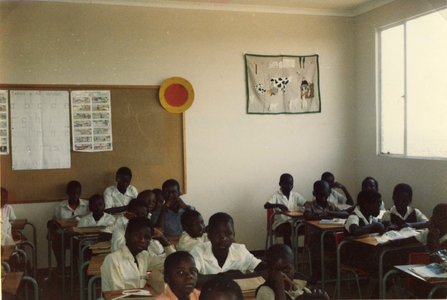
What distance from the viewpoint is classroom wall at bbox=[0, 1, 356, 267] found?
4.22 meters

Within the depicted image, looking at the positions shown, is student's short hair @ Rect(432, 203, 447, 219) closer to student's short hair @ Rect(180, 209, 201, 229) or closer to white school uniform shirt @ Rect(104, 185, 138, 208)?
student's short hair @ Rect(180, 209, 201, 229)

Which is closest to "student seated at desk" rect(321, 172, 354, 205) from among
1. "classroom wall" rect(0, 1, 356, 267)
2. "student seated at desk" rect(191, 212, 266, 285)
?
"classroom wall" rect(0, 1, 356, 267)

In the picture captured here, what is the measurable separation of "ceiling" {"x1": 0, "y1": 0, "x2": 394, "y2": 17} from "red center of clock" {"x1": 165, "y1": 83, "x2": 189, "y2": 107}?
874 mm

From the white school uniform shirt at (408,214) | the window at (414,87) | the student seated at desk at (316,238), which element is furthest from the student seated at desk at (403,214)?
the window at (414,87)

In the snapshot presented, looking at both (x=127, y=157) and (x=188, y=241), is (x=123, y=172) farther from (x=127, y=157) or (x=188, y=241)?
(x=188, y=241)

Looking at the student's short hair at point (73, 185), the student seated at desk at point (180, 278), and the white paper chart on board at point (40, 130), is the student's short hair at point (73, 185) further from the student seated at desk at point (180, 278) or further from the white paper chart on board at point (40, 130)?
the student seated at desk at point (180, 278)

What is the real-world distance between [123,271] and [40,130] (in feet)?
8.42

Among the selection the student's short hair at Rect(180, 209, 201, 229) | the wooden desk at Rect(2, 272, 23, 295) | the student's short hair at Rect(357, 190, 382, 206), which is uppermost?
the student's short hair at Rect(357, 190, 382, 206)

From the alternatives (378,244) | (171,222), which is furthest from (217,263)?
(171,222)

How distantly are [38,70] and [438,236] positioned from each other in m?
3.86

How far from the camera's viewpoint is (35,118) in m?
4.21

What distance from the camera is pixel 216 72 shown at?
4.71 metres

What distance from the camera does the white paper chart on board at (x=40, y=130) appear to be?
4.16 m

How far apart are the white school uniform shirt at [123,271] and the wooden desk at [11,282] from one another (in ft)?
1.41
